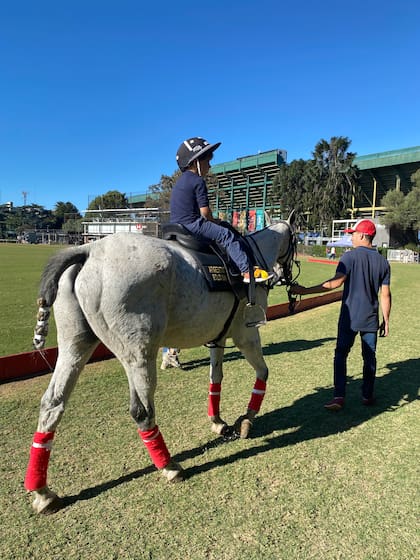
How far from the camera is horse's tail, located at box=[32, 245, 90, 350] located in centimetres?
286

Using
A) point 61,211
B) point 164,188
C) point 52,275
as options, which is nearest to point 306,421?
point 52,275

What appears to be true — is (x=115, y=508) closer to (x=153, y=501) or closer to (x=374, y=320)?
(x=153, y=501)

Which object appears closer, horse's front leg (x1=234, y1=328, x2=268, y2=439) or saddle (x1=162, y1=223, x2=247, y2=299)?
saddle (x1=162, y1=223, x2=247, y2=299)

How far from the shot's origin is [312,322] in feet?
32.5

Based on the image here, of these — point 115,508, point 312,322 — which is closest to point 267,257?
point 115,508

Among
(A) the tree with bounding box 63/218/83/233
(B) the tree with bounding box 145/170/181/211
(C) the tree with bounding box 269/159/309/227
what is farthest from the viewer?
(A) the tree with bounding box 63/218/83/233

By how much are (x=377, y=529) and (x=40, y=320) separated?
2.94m

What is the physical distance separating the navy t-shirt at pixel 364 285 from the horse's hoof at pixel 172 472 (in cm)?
276

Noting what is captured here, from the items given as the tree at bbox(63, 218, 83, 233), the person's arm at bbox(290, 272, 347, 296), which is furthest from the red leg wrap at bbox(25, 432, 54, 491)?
the tree at bbox(63, 218, 83, 233)

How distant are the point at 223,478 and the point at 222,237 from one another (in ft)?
7.13

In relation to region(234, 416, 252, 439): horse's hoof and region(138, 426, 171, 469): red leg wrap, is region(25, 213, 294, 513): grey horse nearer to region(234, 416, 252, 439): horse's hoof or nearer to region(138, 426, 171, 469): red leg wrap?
region(138, 426, 171, 469): red leg wrap

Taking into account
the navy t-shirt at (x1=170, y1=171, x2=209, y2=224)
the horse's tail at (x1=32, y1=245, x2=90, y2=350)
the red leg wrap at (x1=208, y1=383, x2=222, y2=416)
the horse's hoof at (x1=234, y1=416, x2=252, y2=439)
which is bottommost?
the horse's hoof at (x1=234, y1=416, x2=252, y2=439)

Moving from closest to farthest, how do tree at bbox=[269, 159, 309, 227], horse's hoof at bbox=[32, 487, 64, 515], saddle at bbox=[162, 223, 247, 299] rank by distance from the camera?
horse's hoof at bbox=[32, 487, 64, 515] < saddle at bbox=[162, 223, 247, 299] < tree at bbox=[269, 159, 309, 227]

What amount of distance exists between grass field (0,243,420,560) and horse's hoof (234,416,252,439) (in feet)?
0.32
